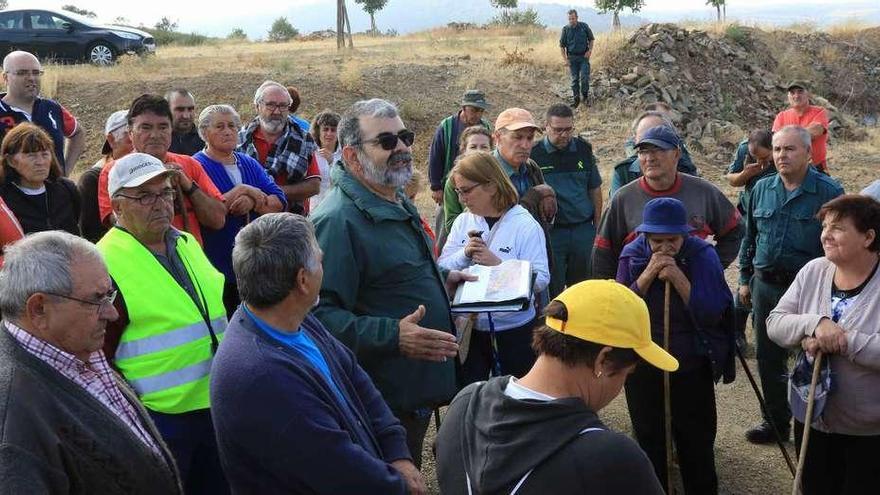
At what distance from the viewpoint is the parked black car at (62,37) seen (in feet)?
65.7

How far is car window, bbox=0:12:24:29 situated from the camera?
20031mm

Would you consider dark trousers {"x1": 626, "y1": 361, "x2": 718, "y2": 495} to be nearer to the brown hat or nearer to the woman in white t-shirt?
the brown hat

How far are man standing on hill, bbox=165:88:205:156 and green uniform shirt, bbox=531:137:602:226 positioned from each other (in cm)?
266

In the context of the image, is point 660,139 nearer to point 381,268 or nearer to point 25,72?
point 381,268

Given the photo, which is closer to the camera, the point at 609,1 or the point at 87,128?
the point at 87,128

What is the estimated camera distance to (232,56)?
81.2 ft

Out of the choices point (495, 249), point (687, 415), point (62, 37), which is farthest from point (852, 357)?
point (62, 37)

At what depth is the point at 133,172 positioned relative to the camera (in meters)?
3.61

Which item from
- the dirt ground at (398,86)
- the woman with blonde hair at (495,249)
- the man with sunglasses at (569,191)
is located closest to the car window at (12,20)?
the dirt ground at (398,86)

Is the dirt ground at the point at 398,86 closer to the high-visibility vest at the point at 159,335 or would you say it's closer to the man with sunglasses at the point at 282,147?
A: the man with sunglasses at the point at 282,147

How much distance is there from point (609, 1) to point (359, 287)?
116 feet

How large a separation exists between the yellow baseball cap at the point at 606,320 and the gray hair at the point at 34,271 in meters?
1.42

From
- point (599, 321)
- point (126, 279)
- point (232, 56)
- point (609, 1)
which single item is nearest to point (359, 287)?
point (126, 279)

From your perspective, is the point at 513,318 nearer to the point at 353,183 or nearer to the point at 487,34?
the point at 353,183
